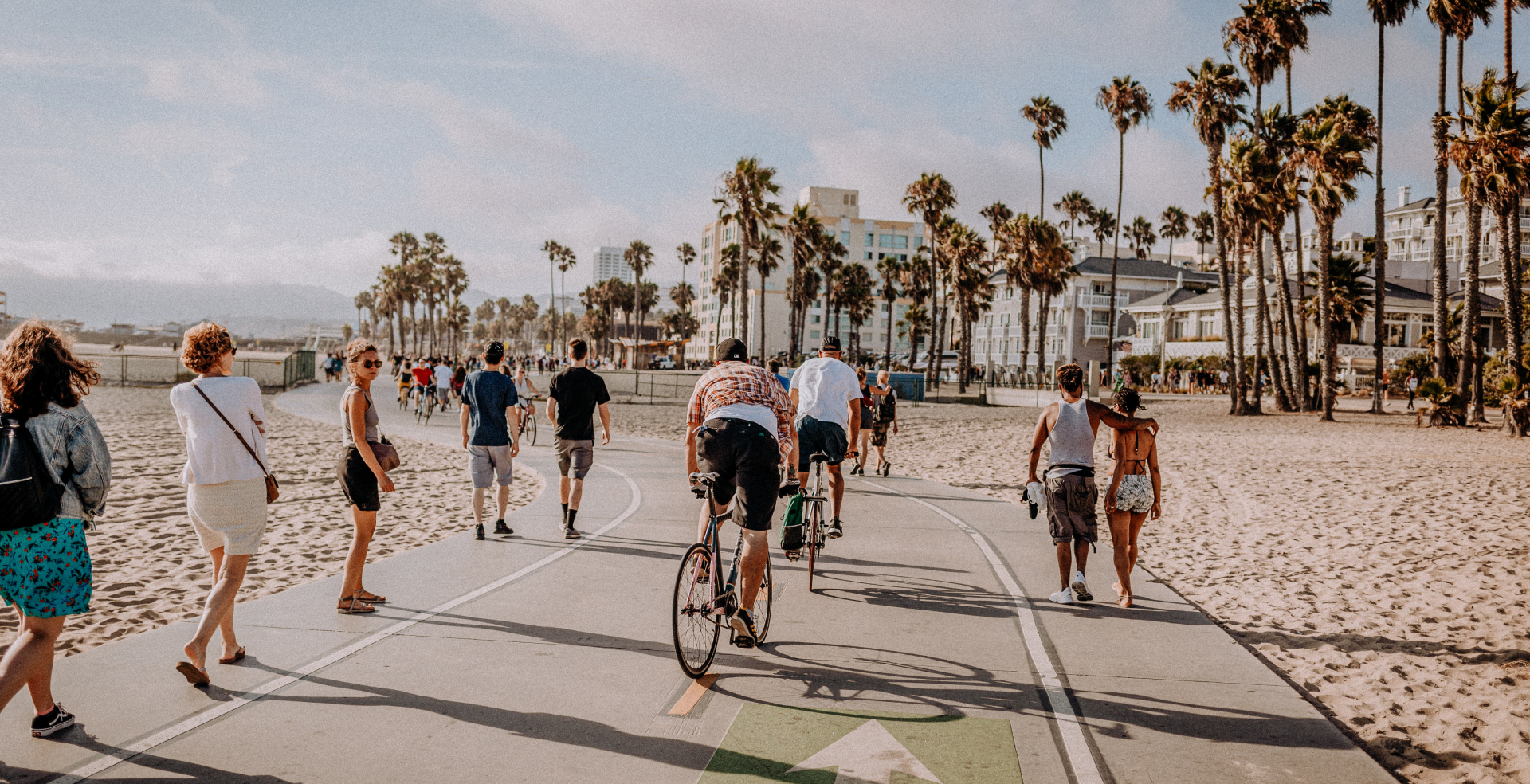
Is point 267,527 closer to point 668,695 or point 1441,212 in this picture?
point 668,695

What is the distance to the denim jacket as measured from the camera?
4.25 meters

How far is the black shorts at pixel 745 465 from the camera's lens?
568 centimetres

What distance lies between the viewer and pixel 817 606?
757cm

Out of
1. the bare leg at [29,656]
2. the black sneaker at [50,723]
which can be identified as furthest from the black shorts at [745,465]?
the black sneaker at [50,723]

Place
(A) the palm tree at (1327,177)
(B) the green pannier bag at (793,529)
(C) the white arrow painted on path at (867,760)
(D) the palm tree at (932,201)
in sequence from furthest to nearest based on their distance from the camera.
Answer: (D) the palm tree at (932,201) → (A) the palm tree at (1327,177) → (B) the green pannier bag at (793,529) → (C) the white arrow painted on path at (867,760)

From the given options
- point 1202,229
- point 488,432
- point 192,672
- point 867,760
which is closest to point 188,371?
point 488,432

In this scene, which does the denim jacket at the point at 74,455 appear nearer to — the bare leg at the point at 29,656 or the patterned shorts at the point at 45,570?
the patterned shorts at the point at 45,570

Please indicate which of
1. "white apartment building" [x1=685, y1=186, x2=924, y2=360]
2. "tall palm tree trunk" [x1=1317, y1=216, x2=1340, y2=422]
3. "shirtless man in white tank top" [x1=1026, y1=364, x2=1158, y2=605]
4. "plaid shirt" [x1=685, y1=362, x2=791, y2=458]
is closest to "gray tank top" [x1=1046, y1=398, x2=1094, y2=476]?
"shirtless man in white tank top" [x1=1026, y1=364, x2=1158, y2=605]

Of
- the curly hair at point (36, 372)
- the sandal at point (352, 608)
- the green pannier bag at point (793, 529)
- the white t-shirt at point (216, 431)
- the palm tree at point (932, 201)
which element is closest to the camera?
the curly hair at point (36, 372)

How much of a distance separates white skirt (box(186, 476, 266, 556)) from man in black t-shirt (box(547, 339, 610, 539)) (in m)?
4.67

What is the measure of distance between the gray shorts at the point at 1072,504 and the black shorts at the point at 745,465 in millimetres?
2874

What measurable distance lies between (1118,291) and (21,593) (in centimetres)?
9015

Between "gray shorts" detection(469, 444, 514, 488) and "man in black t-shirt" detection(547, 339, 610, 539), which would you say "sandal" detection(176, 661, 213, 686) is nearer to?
"gray shorts" detection(469, 444, 514, 488)

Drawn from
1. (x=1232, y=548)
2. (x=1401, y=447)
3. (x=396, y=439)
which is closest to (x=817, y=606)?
(x=1232, y=548)
